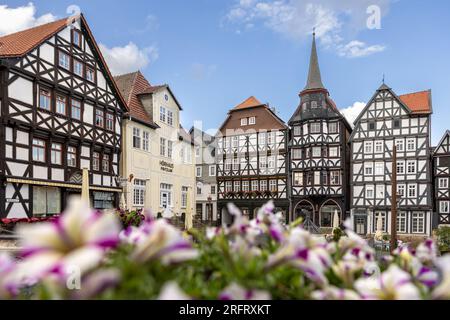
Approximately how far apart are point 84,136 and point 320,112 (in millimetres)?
20876

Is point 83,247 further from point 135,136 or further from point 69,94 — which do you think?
point 135,136

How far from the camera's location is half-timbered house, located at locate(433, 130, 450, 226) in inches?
1096

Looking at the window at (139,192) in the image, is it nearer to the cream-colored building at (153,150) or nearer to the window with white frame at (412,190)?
the cream-colored building at (153,150)

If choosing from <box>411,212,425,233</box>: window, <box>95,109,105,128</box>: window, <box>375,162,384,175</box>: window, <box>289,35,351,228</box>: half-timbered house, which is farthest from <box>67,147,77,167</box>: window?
<box>411,212,425,233</box>: window

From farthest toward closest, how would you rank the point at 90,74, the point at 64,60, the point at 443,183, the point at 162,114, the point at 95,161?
the point at 443,183, the point at 162,114, the point at 95,161, the point at 90,74, the point at 64,60

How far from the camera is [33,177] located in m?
14.6

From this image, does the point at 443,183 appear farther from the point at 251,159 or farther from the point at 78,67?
the point at 78,67

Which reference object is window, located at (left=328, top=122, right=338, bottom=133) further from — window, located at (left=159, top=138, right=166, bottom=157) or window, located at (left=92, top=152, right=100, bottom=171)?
window, located at (left=92, top=152, right=100, bottom=171)

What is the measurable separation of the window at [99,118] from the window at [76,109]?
1.26 metres

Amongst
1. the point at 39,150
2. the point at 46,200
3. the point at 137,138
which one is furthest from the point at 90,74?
the point at 46,200

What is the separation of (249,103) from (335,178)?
11500 millimetres

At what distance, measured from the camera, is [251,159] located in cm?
3328

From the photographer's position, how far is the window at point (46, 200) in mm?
15047

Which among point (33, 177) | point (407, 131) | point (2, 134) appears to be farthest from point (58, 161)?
point (407, 131)
